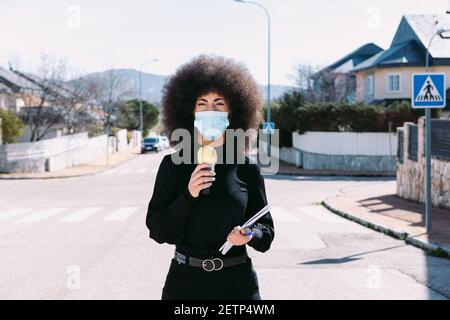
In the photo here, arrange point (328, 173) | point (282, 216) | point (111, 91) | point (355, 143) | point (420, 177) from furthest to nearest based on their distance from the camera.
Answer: point (111, 91), point (355, 143), point (328, 173), point (420, 177), point (282, 216)

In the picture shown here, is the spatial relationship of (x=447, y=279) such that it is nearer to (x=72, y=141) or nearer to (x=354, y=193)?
(x=354, y=193)

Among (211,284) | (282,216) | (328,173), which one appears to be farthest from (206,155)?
(328,173)

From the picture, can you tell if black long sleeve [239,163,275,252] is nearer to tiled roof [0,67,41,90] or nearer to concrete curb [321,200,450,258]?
concrete curb [321,200,450,258]

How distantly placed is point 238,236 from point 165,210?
46cm

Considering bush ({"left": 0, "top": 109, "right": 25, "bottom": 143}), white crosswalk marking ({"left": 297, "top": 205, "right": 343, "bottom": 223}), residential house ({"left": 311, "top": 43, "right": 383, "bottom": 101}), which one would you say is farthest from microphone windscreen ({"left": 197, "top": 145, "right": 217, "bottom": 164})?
residential house ({"left": 311, "top": 43, "right": 383, "bottom": 101})

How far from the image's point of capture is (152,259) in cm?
980

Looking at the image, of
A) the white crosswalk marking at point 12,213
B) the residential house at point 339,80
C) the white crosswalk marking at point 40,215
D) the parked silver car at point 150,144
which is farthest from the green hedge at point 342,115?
the parked silver car at point 150,144

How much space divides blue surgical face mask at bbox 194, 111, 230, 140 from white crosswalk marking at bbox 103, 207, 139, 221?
11.9 metres

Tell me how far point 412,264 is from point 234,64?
251 inches

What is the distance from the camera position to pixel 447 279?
334 inches

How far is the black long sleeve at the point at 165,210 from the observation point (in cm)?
358

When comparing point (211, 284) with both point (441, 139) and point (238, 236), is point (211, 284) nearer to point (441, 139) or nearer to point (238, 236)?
point (238, 236)

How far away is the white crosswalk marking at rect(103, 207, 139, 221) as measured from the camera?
1548cm
